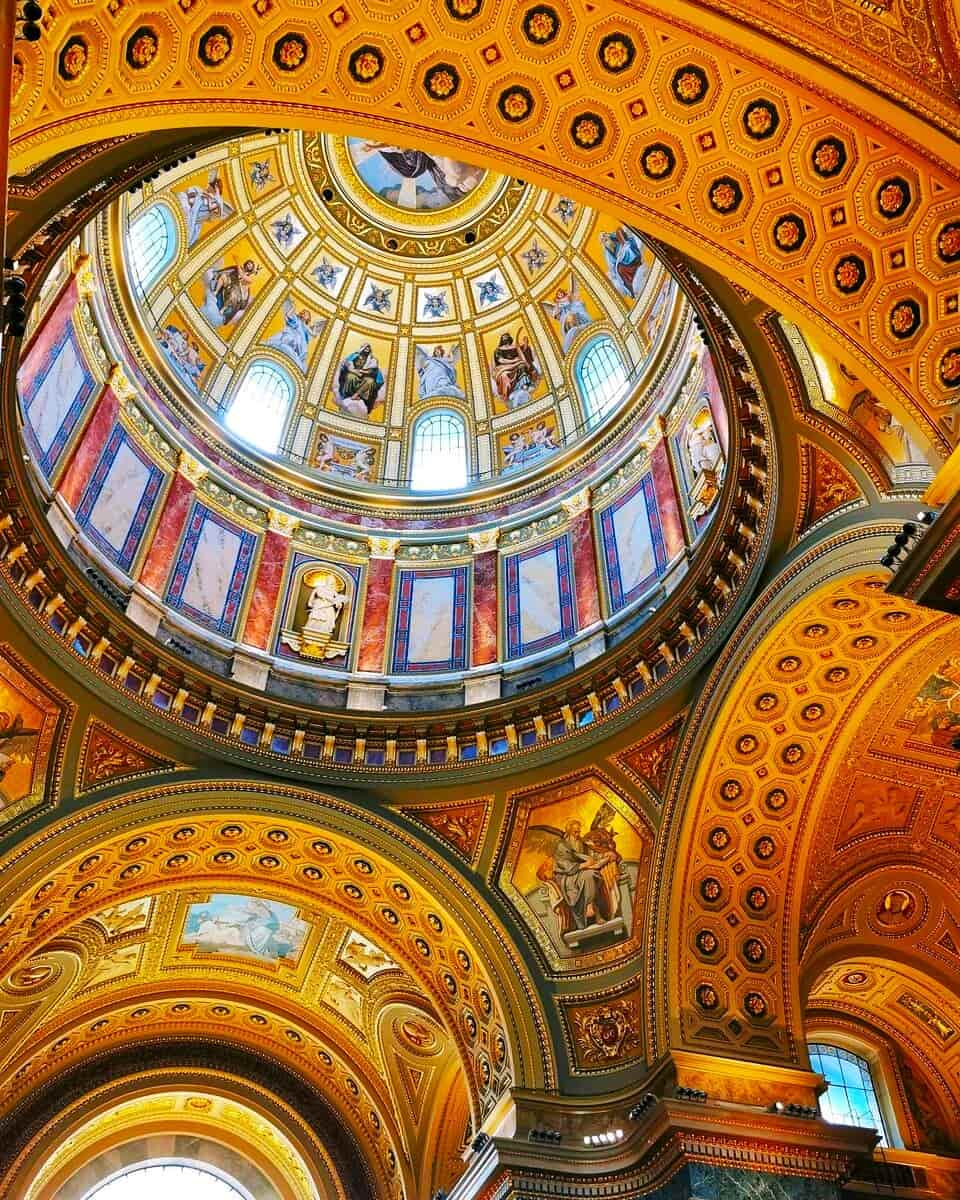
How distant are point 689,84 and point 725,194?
111cm

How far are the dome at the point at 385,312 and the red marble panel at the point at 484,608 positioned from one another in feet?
6.41

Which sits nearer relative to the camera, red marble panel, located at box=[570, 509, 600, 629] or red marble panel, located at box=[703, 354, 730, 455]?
red marble panel, located at box=[703, 354, 730, 455]

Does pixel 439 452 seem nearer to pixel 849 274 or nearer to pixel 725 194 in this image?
pixel 725 194

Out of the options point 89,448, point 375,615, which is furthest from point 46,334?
point 375,615

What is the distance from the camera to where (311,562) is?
21.8 m

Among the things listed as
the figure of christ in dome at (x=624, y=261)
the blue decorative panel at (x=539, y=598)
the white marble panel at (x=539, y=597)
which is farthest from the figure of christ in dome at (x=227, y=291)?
the white marble panel at (x=539, y=597)

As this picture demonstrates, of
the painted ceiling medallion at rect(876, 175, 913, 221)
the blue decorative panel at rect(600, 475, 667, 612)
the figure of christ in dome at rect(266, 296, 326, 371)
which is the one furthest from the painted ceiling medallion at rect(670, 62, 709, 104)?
the figure of christ in dome at rect(266, 296, 326, 371)

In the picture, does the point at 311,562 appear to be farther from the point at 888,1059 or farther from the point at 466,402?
the point at 888,1059

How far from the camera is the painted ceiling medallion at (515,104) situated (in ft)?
35.9

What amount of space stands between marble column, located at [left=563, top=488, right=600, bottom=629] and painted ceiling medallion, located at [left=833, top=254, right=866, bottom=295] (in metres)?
9.54

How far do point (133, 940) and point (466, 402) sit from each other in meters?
12.5

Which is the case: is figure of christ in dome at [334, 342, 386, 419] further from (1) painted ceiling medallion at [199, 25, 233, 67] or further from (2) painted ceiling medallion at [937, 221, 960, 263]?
(2) painted ceiling medallion at [937, 221, 960, 263]

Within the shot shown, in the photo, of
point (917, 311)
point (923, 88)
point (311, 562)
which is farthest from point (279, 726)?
point (923, 88)

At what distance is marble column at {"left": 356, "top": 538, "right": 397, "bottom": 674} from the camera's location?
2086 centimetres
